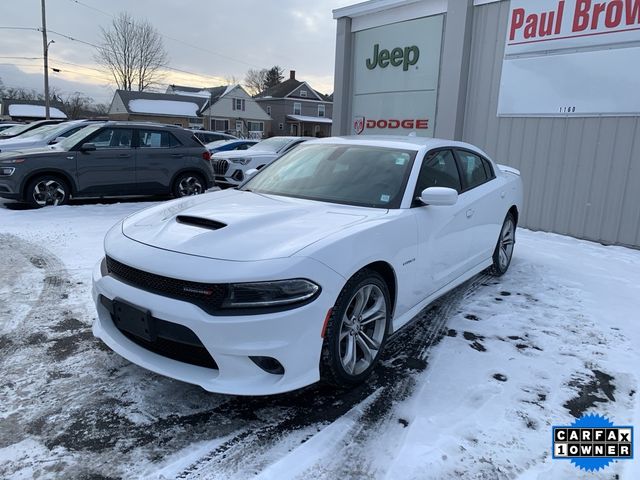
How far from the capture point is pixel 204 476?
226 centimetres

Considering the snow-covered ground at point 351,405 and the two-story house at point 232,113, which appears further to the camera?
the two-story house at point 232,113

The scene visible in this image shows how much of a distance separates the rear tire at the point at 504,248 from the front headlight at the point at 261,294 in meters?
3.57

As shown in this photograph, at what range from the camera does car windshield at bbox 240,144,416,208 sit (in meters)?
3.67

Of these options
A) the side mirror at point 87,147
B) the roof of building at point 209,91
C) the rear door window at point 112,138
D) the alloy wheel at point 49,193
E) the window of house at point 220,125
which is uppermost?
the roof of building at point 209,91

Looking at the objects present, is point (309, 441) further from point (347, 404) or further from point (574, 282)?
point (574, 282)

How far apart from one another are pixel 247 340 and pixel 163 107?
55627mm

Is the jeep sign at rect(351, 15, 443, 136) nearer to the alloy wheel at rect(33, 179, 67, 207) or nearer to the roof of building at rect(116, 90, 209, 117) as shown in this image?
the alloy wheel at rect(33, 179, 67, 207)

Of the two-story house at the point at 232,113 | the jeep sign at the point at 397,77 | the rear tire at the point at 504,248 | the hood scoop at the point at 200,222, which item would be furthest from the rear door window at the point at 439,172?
the two-story house at the point at 232,113

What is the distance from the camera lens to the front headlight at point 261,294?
2.49 meters

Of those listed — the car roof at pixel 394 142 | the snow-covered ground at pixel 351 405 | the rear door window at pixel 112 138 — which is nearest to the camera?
the snow-covered ground at pixel 351 405

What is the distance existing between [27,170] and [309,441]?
313 inches

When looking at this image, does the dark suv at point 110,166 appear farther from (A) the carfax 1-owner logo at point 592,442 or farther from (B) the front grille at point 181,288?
(A) the carfax 1-owner logo at point 592,442

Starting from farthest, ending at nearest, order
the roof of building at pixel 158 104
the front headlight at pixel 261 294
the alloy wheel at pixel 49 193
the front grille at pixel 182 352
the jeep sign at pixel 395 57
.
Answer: the roof of building at pixel 158 104 < the jeep sign at pixel 395 57 < the alloy wheel at pixel 49 193 < the front grille at pixel 182 352 < the front headlight at pixel 261 294

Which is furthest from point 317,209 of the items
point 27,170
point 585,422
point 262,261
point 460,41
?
point 460,41
